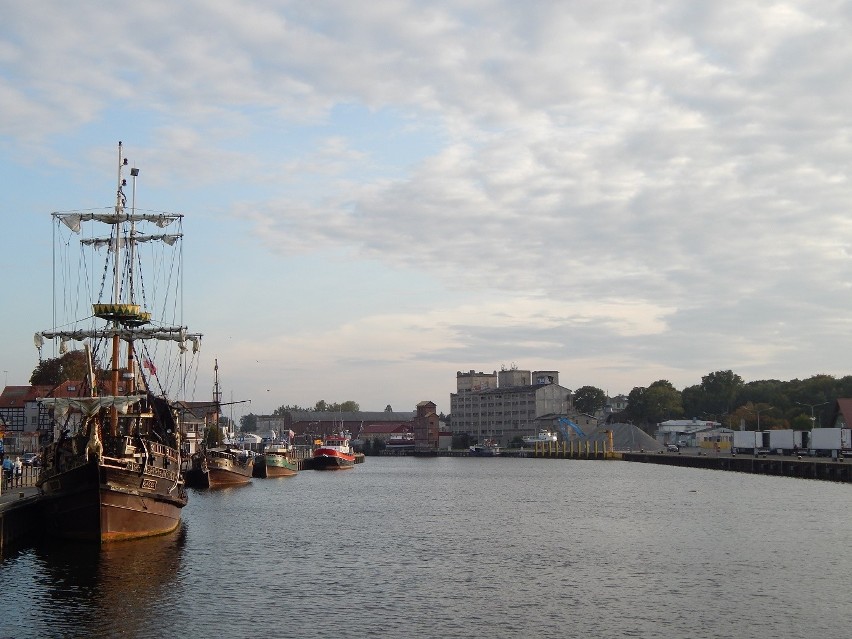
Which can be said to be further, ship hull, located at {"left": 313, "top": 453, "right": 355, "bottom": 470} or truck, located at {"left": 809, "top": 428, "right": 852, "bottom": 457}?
ship hull, located at {"left": 313, "top": 453, "right": 355, "bottom": 470}

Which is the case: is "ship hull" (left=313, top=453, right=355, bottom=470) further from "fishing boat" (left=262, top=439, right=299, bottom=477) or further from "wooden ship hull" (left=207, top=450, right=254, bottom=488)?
"wooden ship hull" (left=207, top=450, right=254, bottom=488)

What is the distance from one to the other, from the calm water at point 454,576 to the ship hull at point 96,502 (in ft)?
3.10

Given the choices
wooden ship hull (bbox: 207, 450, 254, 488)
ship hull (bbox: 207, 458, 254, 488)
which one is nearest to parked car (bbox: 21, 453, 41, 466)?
ship hull (bbox: 207, 458, 254, 488)

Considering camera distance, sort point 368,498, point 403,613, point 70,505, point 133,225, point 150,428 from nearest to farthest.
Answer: point 403,613, point 70,505, point 150,428, point 133,225, point 368,498

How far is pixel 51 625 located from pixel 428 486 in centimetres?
8357

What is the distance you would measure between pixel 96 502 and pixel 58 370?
115288 millimetres

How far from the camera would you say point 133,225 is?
A: 212 feet

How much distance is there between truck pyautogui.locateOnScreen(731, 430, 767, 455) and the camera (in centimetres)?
17000

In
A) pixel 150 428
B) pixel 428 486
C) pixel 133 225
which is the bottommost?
pixel 428 486

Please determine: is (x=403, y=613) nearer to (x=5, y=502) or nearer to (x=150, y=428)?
(x=5, y=502)

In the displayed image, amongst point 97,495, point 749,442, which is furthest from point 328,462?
point 97,495

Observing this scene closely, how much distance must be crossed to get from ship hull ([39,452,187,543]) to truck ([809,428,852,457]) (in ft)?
376

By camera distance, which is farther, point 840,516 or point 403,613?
point 840,516

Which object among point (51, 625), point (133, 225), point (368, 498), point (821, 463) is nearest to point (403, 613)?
point (51, 625)
